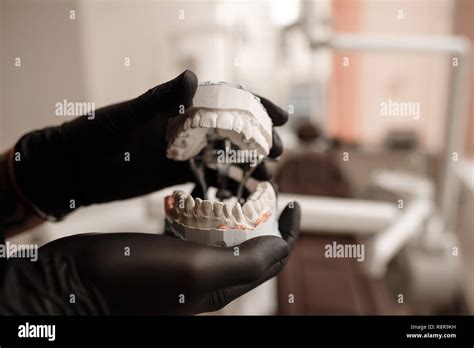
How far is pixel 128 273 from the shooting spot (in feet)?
1.40

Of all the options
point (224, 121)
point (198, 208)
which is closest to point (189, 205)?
point (198, 208)

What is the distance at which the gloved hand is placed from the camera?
0.49 meters

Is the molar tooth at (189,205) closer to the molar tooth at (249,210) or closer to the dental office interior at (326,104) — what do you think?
the molar tooth at (249,210)

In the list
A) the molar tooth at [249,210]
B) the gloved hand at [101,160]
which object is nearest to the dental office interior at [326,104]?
the gloved hand at [101,160]

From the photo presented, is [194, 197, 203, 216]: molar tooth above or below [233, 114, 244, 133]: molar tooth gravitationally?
below

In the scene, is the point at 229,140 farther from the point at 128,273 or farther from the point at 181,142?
the point at 128,273

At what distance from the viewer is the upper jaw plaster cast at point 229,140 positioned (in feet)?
1.43

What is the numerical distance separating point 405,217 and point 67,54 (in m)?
1.09

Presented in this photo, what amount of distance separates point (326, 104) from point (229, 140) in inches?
64.9

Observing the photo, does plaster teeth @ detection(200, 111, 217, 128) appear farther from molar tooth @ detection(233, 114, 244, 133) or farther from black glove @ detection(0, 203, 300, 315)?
black glove @ detection(0, 203, 300, 315)

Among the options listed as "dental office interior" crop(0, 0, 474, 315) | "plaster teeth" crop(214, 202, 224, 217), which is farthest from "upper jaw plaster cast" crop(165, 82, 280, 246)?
"dental office interior" crop(0, 0, 474, 315)

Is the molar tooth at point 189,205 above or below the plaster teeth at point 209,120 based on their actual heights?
below

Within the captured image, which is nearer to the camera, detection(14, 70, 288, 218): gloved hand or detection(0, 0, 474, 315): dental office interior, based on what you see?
detection(14, 70, 288, 218): gloved hand

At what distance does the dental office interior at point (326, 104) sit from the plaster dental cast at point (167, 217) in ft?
0.56
